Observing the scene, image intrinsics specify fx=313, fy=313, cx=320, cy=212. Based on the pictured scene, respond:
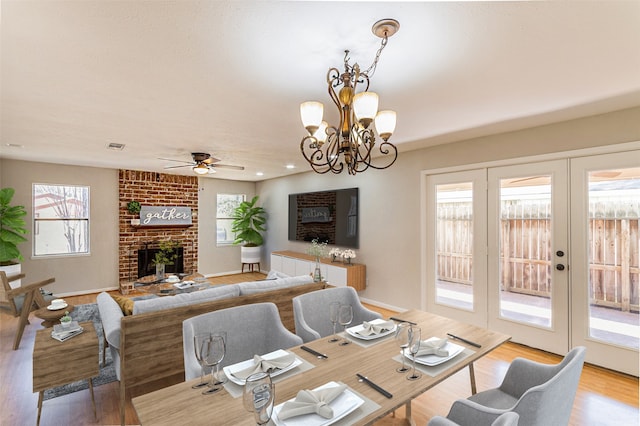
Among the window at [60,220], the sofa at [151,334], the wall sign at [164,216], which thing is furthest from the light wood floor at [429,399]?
the wall sign at [164,216]

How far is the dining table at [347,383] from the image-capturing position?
1.16 metres

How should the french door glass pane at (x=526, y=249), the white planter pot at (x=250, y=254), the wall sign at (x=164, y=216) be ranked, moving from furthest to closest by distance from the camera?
the white planter pot at (x=250, y=254), the wall sign at (x=164, y=216), the french door glass pane at (x=526, y=249)

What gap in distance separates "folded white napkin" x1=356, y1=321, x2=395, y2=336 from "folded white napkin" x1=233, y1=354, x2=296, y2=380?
53cm

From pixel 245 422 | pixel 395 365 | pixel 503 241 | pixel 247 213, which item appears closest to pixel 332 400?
pixel 245 422

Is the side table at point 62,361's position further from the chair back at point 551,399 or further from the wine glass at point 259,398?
the chair back at point 551,399

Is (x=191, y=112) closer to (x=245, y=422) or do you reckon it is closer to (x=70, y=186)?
(x=245, y=422)

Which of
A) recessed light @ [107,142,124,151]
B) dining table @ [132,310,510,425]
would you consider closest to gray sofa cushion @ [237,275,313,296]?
dining table @ [132,310,510,425]

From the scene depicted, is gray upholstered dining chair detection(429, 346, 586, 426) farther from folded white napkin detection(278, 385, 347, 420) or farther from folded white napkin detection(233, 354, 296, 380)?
folded white napkin detection(233, 354, 296, 380)

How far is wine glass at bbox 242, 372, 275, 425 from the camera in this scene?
1018mm

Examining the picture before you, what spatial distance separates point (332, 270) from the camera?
525cm

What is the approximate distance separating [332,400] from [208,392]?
53cm

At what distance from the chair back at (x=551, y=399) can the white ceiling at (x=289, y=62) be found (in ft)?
5.30

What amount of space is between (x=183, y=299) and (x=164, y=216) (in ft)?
15.5

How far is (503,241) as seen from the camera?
12.1ft
